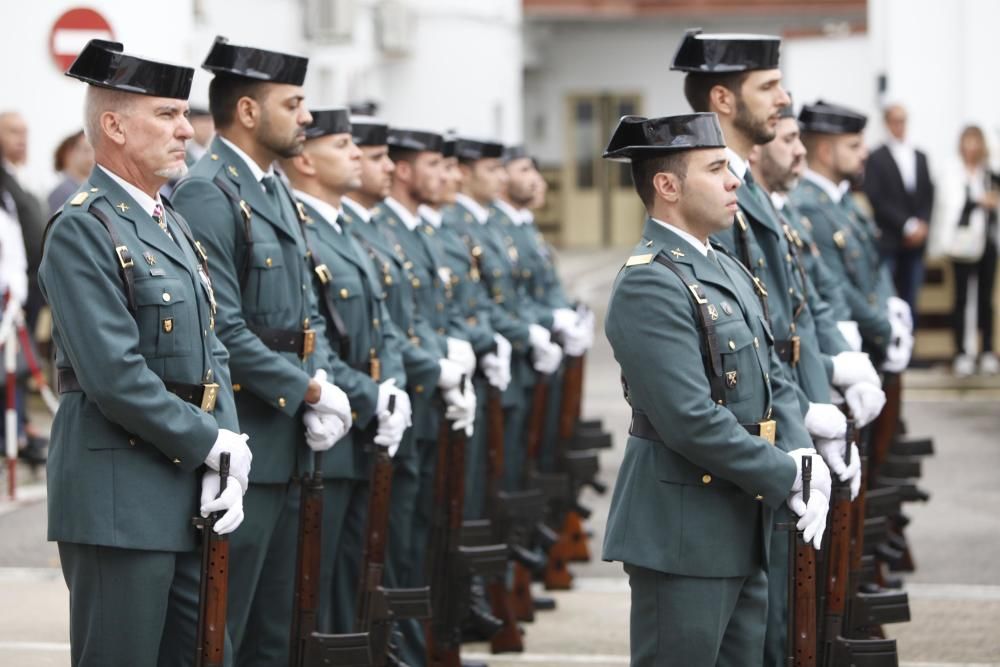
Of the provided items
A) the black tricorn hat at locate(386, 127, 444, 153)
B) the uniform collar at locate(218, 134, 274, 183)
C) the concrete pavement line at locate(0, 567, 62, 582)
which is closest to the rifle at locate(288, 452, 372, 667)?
the uniform collar at locate(218, 134, 274, 183)

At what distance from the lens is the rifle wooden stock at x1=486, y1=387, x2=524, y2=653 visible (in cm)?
718

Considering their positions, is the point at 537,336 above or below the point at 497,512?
above

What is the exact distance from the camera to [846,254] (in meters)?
8.18

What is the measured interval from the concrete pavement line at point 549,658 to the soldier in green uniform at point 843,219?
78.7 inches

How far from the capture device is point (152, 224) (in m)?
4.61

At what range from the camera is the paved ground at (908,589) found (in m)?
6.98

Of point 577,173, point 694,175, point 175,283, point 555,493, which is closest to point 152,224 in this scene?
point 175,283

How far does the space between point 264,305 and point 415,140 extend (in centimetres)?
211

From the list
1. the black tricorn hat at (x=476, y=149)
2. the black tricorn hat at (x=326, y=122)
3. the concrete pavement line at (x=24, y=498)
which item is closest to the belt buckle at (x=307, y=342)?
the black tricorn hat at (x=326, y=122)

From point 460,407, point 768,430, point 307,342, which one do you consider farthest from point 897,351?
point 768,430

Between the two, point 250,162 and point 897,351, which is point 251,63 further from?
point 897,351

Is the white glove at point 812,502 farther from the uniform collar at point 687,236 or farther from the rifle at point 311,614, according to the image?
the rifle at point 311,614

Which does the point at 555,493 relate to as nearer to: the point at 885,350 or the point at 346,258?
the point at 885,350

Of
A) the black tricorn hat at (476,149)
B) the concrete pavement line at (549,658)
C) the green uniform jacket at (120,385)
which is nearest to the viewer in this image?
the green uniform jacket at (120,385)
